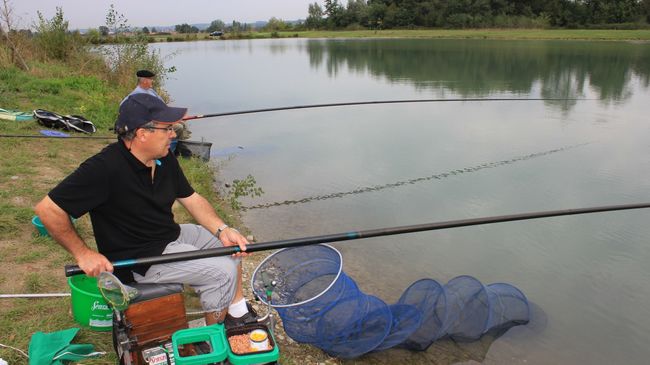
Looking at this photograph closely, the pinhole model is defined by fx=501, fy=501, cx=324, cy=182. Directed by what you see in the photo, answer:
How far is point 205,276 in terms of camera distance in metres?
2.23

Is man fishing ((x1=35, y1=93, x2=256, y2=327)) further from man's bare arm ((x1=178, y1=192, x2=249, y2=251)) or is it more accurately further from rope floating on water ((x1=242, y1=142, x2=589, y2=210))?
rope floating on water ((x1=242, y1=142, x2=589, y2=210))

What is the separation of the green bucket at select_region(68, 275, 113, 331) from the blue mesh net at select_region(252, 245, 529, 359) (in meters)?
0.76

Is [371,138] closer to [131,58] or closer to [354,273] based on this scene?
[354,273]

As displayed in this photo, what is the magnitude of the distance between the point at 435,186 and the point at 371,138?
8.32ft

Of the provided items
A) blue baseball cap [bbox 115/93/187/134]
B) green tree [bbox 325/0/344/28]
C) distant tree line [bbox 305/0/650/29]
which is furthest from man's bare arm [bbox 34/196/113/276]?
green tree [bbox 325/0/344/28]

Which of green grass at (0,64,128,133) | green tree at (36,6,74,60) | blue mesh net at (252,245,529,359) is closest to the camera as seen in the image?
blue mesh net at (252,245,529,359)

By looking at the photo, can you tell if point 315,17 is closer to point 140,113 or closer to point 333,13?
point 333,13

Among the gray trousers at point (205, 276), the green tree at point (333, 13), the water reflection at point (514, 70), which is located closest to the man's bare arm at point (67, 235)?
the gray trousers at point (205, 276)

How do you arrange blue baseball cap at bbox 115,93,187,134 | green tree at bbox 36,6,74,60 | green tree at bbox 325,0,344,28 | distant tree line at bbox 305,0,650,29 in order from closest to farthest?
blue baseball cap at bbox 115,93,187,134 → green tree at bbox 36,6,74,60 → distant tree line at bbox 305,0,650,29 → green tree at bbox 325,0,344,28

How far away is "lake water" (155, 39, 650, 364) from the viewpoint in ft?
12.6

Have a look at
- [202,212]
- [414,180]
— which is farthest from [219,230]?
[414,180]

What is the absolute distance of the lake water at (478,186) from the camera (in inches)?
151

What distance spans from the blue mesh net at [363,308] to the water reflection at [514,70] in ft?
30.5

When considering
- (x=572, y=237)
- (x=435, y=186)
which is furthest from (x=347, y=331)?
(x=435, y=186)
